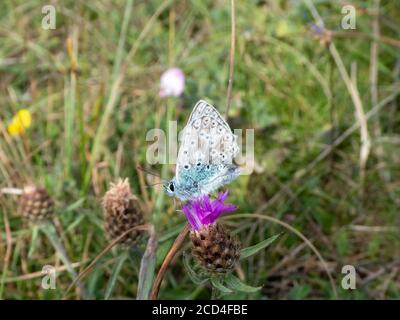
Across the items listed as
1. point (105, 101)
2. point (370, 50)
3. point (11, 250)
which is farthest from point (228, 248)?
point (370, 50)

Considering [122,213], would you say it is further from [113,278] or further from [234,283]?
[234,283]

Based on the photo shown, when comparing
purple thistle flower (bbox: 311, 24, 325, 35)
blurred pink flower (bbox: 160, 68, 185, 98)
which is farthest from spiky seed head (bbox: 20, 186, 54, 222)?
purple thistle flower (bbox: 311, 24, 325, 35)

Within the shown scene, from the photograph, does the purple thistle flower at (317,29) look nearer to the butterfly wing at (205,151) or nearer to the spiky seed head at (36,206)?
the butterfly wing at (205,151)

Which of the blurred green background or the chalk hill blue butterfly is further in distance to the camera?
the blurred green background

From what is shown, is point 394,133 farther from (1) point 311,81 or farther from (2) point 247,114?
(2) point 247,114

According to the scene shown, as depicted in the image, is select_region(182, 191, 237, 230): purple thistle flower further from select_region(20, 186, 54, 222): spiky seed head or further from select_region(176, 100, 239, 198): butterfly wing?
select_region(20, 186, 54, 222): spiky seed head

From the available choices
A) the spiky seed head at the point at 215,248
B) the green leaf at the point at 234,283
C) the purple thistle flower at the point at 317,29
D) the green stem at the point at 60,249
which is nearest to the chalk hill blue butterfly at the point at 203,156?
the spiky seed head at the point at 215,248
